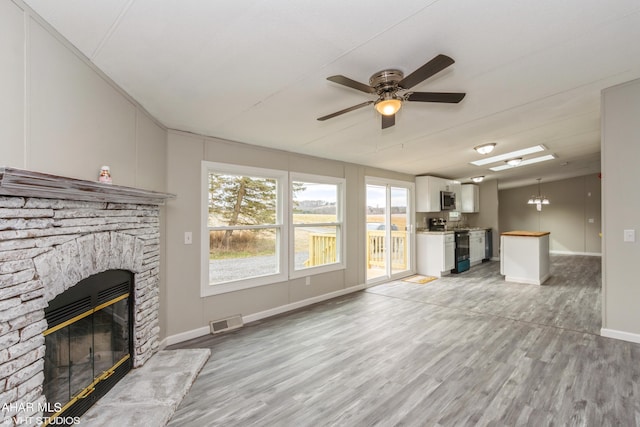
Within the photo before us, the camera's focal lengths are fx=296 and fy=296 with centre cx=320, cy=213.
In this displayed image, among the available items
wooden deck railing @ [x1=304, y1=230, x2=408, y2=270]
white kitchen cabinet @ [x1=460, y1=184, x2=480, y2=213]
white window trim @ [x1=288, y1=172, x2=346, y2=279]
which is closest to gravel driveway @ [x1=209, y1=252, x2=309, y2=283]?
white window trim @ [x1=288, y1=172, x2=346, y2=279]

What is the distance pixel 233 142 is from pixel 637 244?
4594 mm

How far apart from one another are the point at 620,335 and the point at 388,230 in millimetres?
3609

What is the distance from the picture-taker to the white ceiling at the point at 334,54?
162cm

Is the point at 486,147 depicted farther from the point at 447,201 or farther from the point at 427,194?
the point at 447,201

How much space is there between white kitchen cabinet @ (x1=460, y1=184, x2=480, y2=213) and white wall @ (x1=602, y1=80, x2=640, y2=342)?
544 cm

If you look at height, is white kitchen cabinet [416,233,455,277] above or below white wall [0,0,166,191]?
below

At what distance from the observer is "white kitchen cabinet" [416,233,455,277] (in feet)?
21.4

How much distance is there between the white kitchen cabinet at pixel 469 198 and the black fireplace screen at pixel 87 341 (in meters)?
8.49

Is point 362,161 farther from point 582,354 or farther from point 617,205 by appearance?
point 582,354

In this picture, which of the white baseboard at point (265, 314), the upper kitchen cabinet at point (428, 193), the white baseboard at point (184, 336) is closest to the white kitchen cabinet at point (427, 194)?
the upper kitchen cabinet at point (428, 193)

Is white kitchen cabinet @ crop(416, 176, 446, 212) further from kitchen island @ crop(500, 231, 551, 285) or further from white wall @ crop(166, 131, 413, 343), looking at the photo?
white wall @ crop(166, 131, 413, 343)

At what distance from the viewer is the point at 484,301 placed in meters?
4.73

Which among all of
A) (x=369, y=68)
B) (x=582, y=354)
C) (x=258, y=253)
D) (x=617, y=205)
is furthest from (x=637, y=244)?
(x=258, y=253)

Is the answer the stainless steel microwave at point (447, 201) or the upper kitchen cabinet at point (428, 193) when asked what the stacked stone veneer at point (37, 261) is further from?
the stainless steel microwave at point (447, 201)
